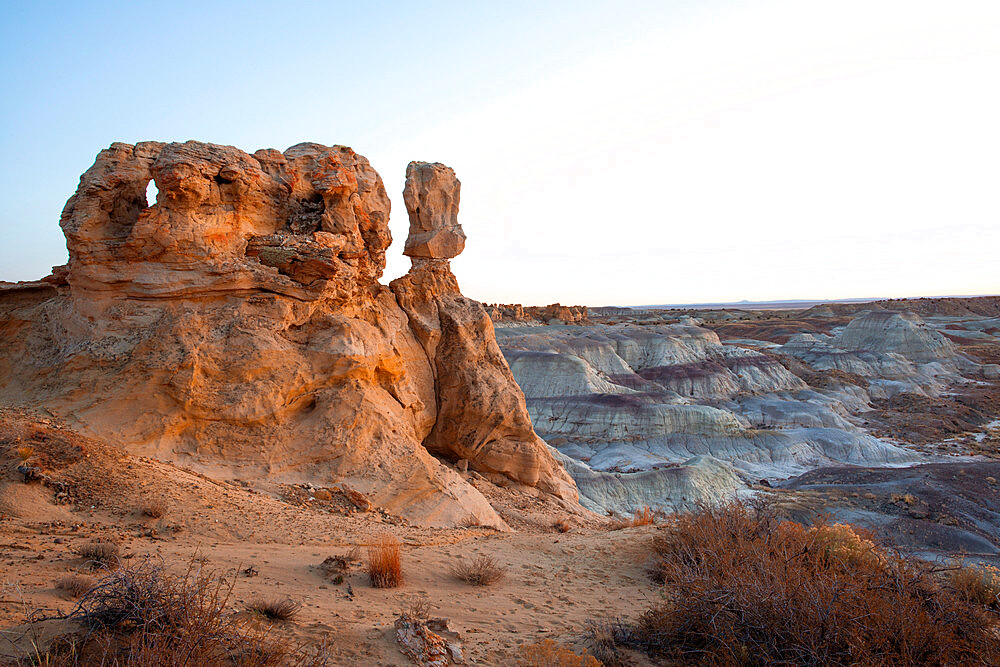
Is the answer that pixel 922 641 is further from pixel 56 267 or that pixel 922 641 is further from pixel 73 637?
pixel 56 267

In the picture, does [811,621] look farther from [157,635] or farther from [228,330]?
[228,330]

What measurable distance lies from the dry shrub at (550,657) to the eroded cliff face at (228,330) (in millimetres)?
4435

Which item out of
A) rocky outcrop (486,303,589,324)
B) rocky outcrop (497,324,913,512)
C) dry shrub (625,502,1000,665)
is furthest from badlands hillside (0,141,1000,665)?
rocky outcrop (486,303,589,324)

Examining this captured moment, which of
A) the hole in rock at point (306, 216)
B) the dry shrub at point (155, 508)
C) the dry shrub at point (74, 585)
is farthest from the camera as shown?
the hole in rock at point (306, 216)

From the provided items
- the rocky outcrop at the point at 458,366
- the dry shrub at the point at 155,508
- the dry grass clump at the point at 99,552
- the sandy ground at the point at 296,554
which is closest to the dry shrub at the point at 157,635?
the sandy ground at the point at 296,554

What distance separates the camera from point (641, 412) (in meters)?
32.6

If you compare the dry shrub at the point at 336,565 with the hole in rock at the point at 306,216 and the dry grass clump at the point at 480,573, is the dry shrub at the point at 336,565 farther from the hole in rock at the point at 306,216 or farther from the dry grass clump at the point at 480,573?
the hole in rock at the point at 306,216

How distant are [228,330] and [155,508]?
10.3 feet

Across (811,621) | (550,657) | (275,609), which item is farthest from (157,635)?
(811,621)

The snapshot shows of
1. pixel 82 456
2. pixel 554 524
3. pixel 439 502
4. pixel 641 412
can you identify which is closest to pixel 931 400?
pixel 641 412

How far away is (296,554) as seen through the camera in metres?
6.29

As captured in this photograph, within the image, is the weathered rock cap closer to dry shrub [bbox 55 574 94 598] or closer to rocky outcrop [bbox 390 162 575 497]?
rocky outcrop [bbox 390 162 575 497]

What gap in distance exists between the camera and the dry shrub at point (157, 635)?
9.73 feet

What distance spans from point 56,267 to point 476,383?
8.05 metres
